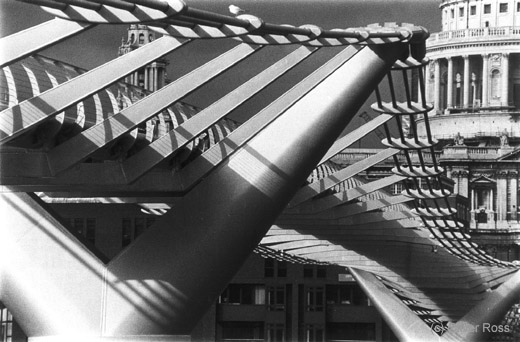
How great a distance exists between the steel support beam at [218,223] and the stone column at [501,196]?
3916 inches

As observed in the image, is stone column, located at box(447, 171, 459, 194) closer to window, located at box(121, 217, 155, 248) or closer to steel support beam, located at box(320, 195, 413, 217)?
window, located at box(121, 217, 155, 248)

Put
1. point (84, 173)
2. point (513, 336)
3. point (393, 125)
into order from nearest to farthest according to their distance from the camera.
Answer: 1. point (84, 173)
2. point (513, 336)
3. point (393, 125)

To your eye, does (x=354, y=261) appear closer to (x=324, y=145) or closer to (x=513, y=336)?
(x=513, y=336)

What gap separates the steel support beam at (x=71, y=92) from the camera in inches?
881

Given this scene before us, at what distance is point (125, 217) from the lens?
70938 mm

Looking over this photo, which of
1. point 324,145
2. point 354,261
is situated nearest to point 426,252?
point 354,261

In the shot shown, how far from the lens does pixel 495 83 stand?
14362 centimetres

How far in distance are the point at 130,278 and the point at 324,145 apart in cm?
514

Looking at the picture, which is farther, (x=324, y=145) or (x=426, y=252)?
(x=426, y=252)

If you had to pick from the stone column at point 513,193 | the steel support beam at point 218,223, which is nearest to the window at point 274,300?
the stone column at point 513,193

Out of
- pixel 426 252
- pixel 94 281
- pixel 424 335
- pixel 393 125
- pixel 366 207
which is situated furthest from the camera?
pixel 393 125

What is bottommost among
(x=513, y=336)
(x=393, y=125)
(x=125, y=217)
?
(x=513, y=336)

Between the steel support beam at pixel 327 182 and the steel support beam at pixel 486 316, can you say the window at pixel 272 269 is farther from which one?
the steel support beam at pixel 327 182

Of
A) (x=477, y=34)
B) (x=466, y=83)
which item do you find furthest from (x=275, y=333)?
(x=477, y=34)
